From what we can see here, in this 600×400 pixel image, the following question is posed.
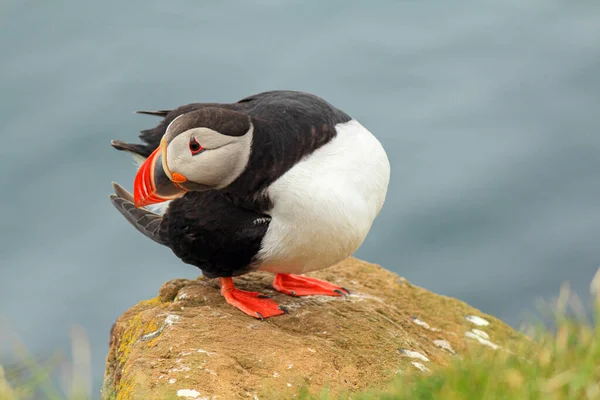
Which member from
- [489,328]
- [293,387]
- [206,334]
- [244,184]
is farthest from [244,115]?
[489,328]

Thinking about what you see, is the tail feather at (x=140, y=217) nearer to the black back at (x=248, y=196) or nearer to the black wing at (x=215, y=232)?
the black back at (x=248, y=196)

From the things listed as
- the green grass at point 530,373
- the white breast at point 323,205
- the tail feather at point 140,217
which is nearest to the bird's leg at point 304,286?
the white breast at point 323,205

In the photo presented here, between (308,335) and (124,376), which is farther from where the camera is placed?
(308,335)

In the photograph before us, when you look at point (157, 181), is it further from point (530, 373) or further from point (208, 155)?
point (530, 373)

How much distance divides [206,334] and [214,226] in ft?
2.44

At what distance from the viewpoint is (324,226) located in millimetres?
5199

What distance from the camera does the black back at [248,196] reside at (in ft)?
17.1

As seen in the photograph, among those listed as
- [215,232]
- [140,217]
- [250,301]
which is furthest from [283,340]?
[140,217]

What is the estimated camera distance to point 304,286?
20.2 feet

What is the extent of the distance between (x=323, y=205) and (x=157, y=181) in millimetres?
1040

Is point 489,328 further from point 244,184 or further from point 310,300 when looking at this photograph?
point 244,184

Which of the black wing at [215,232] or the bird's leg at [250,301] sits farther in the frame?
the bird's leg at [250,301]

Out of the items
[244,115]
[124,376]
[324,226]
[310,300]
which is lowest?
[124,376]

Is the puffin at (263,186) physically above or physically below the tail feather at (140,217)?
above
